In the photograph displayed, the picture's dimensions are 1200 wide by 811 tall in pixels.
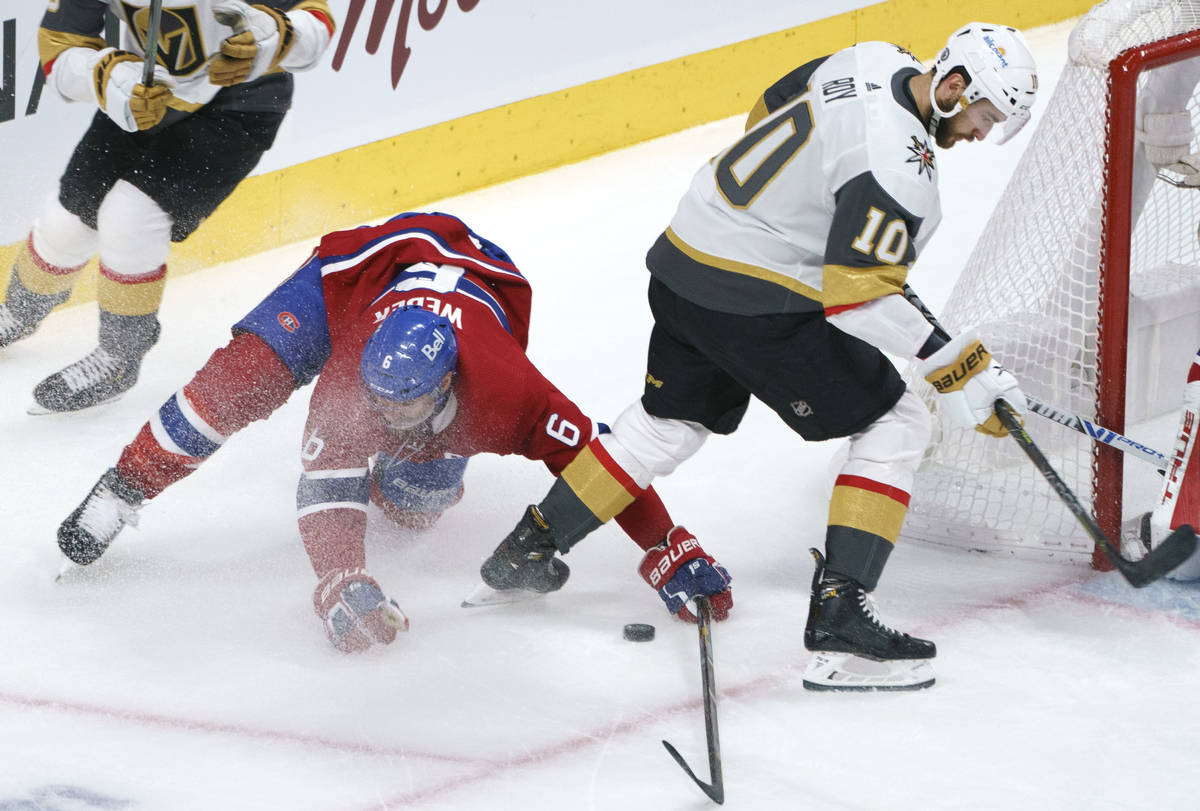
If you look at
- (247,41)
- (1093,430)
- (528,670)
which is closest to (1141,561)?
(1093,430)

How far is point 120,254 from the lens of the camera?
340 cm

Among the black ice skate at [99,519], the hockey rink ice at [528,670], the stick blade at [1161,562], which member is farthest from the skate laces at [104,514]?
the stick blade at [1161,562]

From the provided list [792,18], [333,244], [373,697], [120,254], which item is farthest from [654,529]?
[792,18]

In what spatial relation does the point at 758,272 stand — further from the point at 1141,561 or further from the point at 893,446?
the point at 1141,561

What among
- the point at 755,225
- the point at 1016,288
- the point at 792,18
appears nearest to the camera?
the point at 755,225

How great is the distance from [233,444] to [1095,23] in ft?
6.45

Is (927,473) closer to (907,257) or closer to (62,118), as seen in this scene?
(907,257)

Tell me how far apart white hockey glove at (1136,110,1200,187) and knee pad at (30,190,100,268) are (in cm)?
228

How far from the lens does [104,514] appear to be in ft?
8.68

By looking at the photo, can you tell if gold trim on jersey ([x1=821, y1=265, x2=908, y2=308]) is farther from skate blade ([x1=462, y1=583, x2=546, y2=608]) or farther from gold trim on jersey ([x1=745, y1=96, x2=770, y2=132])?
skate blade ([x1=462, y1=583, x2=546, y2=608])

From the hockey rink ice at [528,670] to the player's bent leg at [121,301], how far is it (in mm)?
89

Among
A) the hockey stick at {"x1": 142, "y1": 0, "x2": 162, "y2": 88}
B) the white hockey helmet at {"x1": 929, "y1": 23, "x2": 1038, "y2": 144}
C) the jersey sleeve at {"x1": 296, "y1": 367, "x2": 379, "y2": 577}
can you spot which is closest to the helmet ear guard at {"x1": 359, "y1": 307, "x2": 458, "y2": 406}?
the jersey sleeve at {"x1": 296, "y1": 367, "x2": 379, "y2": 577}

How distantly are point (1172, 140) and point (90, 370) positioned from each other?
238cm

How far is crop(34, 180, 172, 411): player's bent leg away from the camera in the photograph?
3.38 meters
